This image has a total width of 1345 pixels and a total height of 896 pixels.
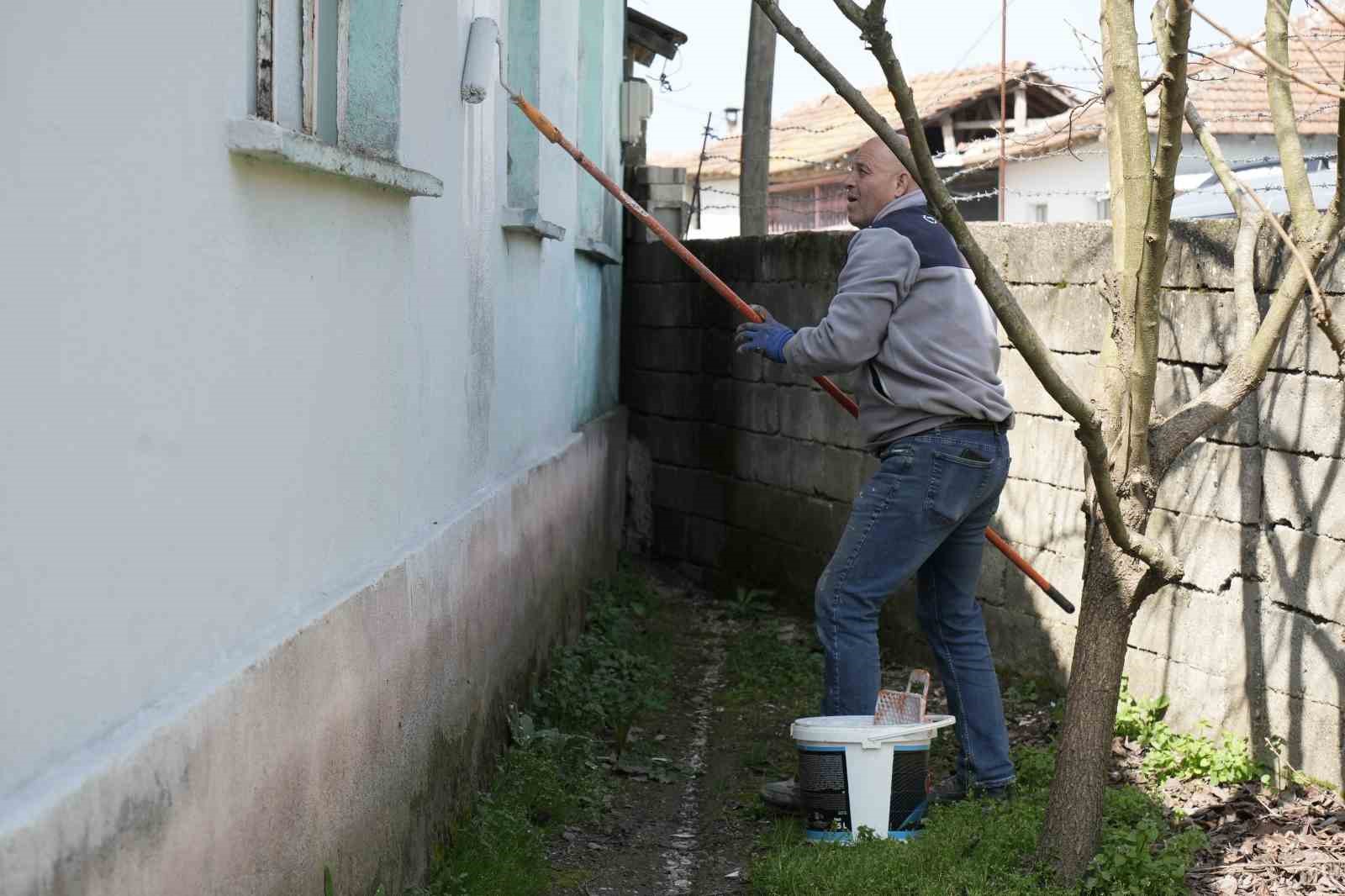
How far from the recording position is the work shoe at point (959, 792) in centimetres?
465

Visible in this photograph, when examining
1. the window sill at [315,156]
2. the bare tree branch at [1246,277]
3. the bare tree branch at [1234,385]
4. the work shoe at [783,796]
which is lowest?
the work shoe at [783,796]

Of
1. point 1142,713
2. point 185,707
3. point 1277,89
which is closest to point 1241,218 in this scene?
point 1277,89

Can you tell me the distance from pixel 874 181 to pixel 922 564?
1190 millimetres

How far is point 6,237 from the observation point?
1.80m

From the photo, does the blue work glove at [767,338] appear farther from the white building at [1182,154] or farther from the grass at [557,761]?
the grass at [557,761]

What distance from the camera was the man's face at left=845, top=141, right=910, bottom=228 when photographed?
4.68m

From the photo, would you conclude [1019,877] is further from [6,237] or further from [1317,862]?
[6,237]

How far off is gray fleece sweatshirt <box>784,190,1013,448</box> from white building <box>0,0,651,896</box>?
1199mm

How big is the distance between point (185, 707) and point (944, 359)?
270 centimetres

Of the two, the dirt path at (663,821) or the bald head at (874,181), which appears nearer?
the dirt path at (663,821)

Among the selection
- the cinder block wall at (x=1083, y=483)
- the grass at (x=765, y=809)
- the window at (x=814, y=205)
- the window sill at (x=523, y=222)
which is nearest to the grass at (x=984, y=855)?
the grass at (x=765, y=809)

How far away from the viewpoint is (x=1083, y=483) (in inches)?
226

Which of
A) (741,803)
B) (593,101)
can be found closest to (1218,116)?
(593,101)

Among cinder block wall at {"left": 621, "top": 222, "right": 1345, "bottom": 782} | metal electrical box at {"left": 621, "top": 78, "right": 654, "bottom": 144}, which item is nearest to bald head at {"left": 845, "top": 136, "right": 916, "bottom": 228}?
cinder block wall at {"left": 621, "top": 222, "right": 1345, "bottom": 782}
